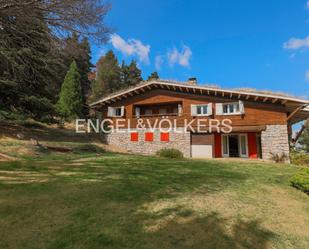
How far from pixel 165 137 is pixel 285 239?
17.2 meters

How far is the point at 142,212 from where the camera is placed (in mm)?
5203

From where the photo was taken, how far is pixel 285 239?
4652mm

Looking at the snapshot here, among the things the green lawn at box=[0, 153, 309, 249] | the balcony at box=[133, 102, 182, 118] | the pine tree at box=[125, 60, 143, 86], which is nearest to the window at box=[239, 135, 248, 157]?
the balcony at box=[133, 102, 182, 118]

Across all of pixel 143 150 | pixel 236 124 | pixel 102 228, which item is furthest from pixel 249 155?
pixel 102 228

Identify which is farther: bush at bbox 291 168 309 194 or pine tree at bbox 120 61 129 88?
pine tree at bbox 120 61 129 88

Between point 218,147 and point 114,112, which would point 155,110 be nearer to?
point 114,112

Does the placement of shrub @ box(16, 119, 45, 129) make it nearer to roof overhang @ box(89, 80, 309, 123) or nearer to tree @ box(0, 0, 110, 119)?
roof overhang @ box(89, 80, 309, 123)

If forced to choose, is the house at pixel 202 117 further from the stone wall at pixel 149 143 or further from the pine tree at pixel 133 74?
the pine tree at pixel 133 74

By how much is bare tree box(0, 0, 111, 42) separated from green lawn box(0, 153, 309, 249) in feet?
16.7

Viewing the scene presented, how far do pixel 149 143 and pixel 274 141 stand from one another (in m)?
10.8

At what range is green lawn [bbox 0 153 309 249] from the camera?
13.6 feet

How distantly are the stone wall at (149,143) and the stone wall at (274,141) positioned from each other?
6225 mm

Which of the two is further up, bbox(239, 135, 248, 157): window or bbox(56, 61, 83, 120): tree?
bbox(56, 61, 83, 120): tree

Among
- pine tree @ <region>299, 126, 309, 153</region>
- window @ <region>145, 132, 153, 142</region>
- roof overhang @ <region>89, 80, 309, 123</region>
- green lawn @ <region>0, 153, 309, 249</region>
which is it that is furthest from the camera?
pine tree @ <region>299, 126, 309, 153</region>
